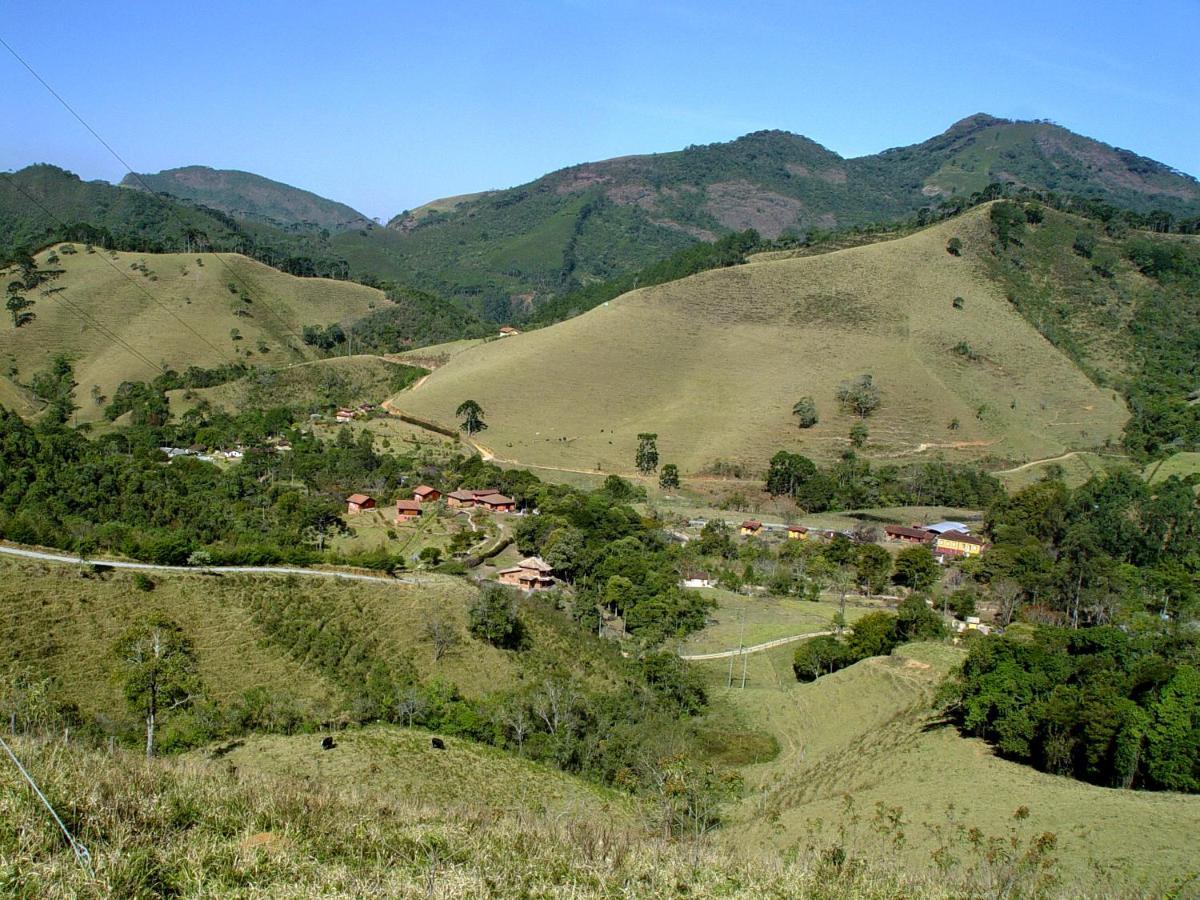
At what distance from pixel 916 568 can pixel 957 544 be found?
7844 mm

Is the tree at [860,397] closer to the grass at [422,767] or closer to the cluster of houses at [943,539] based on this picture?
the cluster of houses at [943,539]

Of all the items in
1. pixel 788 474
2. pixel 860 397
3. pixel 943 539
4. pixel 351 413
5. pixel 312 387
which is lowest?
pixel 943 539

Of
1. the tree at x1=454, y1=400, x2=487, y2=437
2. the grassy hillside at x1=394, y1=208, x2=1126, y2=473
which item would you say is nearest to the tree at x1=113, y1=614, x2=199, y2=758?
the grassy hillside at x1=394, y1=208, x2=1126, y2=473

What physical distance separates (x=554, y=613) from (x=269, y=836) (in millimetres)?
23143

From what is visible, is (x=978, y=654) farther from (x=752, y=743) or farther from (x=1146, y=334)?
(x=1146, y=334)

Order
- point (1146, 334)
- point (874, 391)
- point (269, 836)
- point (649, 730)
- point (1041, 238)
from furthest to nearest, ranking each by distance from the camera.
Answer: point (1041, 238), point (1146, 334), point (874, 391), point (649, 730), point (269, 836)

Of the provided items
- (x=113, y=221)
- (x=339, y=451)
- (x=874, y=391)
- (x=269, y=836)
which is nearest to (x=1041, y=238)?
(x=874, y=391)

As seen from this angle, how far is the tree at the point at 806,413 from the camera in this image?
6319 cm

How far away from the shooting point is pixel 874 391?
6538 centimetres

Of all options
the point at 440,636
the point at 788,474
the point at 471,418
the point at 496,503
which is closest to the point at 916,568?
the point at 788,474

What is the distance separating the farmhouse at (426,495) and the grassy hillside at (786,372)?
1394cm

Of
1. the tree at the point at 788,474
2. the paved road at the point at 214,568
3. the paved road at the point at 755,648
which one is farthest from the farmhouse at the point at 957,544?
the paved road at the point at 214,568

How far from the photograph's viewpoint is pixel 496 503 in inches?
1809

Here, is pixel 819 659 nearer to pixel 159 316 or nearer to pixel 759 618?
pixel 759 618
